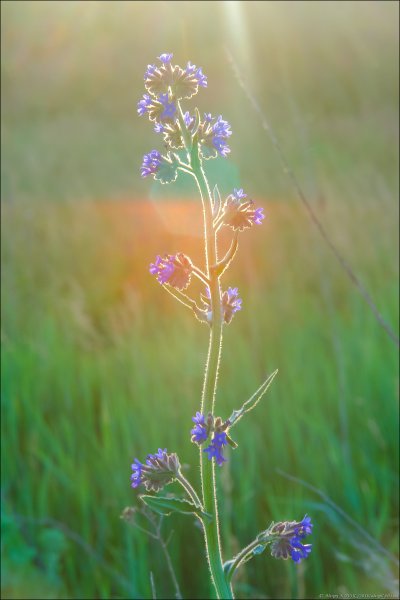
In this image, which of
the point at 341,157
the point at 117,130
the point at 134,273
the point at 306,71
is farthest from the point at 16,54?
A: the point at 134,273

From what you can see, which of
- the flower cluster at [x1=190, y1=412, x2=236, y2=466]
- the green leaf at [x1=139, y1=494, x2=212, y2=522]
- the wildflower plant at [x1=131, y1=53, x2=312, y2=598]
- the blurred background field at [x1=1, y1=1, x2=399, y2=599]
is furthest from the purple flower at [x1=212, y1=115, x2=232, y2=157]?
the blurred background field at [x1=1, y1=1, x2=399, y2=599]

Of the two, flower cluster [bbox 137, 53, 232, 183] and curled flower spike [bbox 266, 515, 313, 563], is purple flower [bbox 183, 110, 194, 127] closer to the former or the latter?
flower cluster [bbox 137, 53, 232, 183]

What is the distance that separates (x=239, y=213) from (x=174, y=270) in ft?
0.42

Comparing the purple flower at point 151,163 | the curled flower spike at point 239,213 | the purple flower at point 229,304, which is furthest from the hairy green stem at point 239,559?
the purple flower at point 151,163

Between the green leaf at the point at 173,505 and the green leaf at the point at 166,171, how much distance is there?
17.6 inches

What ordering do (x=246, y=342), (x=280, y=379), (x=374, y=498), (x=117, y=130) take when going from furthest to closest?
(x=117, y=130)
(x=246, y=342)
(x=280, y=379)
(x=374, y=498)

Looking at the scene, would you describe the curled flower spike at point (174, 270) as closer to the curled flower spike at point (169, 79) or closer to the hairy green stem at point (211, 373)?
the hairy green stem at point (211, 373)

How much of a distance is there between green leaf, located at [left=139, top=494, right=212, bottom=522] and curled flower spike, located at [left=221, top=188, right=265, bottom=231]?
0.39m

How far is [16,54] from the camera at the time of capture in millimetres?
15211

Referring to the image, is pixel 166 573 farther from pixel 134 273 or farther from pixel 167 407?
pixel 134 273

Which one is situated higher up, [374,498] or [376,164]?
[376,164]

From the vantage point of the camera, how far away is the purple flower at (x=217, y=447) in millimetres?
973

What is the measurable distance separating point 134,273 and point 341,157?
395 centimetres

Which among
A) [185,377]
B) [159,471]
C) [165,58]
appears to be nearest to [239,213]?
[165,58]
